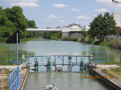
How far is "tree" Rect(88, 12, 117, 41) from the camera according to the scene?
51.9 metres

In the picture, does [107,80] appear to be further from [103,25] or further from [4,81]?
[103,25]

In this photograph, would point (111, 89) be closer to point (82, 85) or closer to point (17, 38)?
point (82, 85)

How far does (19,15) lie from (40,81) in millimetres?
48653

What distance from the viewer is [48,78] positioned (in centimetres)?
1421

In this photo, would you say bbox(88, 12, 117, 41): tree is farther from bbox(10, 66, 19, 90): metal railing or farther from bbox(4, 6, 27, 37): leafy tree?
bbox(10, 66, 19, 90): metal railing

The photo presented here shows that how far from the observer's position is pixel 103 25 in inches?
2063

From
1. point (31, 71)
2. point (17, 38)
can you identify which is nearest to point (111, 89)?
point (31, 71)

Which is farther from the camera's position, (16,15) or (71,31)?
(71,31)

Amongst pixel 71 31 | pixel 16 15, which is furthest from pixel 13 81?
pixel 71 31

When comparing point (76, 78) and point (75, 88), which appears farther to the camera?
point (76, 78)

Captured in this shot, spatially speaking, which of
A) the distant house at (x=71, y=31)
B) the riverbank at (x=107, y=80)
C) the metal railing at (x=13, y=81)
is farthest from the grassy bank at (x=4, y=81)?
the distant house at (x=71, y=31)

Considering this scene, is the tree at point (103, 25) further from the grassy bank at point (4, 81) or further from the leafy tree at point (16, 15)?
the grassy bank at point (4, 81)

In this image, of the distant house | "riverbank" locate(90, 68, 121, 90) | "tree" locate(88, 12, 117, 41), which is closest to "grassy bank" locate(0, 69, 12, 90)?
"riverbank" locate(90, 68, 121, 90)

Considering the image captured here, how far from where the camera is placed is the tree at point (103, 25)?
170ft
